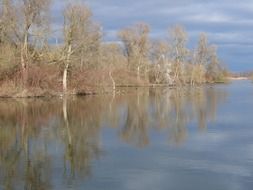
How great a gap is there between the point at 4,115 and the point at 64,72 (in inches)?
878

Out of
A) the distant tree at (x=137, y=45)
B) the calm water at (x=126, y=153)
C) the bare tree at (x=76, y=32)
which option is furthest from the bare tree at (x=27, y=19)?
the distant tree at (x=137, y=45)

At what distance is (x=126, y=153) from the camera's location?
14.8 metres

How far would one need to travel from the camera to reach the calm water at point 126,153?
10867mm

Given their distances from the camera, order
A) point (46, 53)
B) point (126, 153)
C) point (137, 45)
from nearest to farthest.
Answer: point (126, 153) < point (46, 53) < point (137, 45)

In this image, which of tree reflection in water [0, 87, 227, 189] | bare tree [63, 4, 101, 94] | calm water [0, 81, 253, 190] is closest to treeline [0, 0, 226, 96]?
bare tree [63, 4, 101, 94]

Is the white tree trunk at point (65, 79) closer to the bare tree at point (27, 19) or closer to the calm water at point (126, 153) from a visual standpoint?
the bare tree at point (27, 19)

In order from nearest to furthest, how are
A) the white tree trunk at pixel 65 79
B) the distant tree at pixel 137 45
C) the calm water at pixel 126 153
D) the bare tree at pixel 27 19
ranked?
1. the calm water at pixel 126 153
2. the bare tree at pixel 27 19
3. the white tree trunk at pixel 65 79
4. the distant tree at pixel 137 45

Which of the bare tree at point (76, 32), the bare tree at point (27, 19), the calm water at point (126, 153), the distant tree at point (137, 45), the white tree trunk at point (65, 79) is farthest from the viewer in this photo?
the distant tree at point (137, 45)

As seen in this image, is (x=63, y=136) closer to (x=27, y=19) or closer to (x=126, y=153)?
(x=126, y=153)

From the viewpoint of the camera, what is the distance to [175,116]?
89.7 ft

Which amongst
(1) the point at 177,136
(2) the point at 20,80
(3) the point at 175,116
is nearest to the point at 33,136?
(1) the point at 177,136

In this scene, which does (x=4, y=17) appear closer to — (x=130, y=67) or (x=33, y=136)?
(x=33, y=136)

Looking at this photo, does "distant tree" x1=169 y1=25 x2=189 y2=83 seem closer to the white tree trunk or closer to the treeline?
the treeline

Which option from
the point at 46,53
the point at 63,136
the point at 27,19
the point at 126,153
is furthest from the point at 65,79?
the point at 126,153
